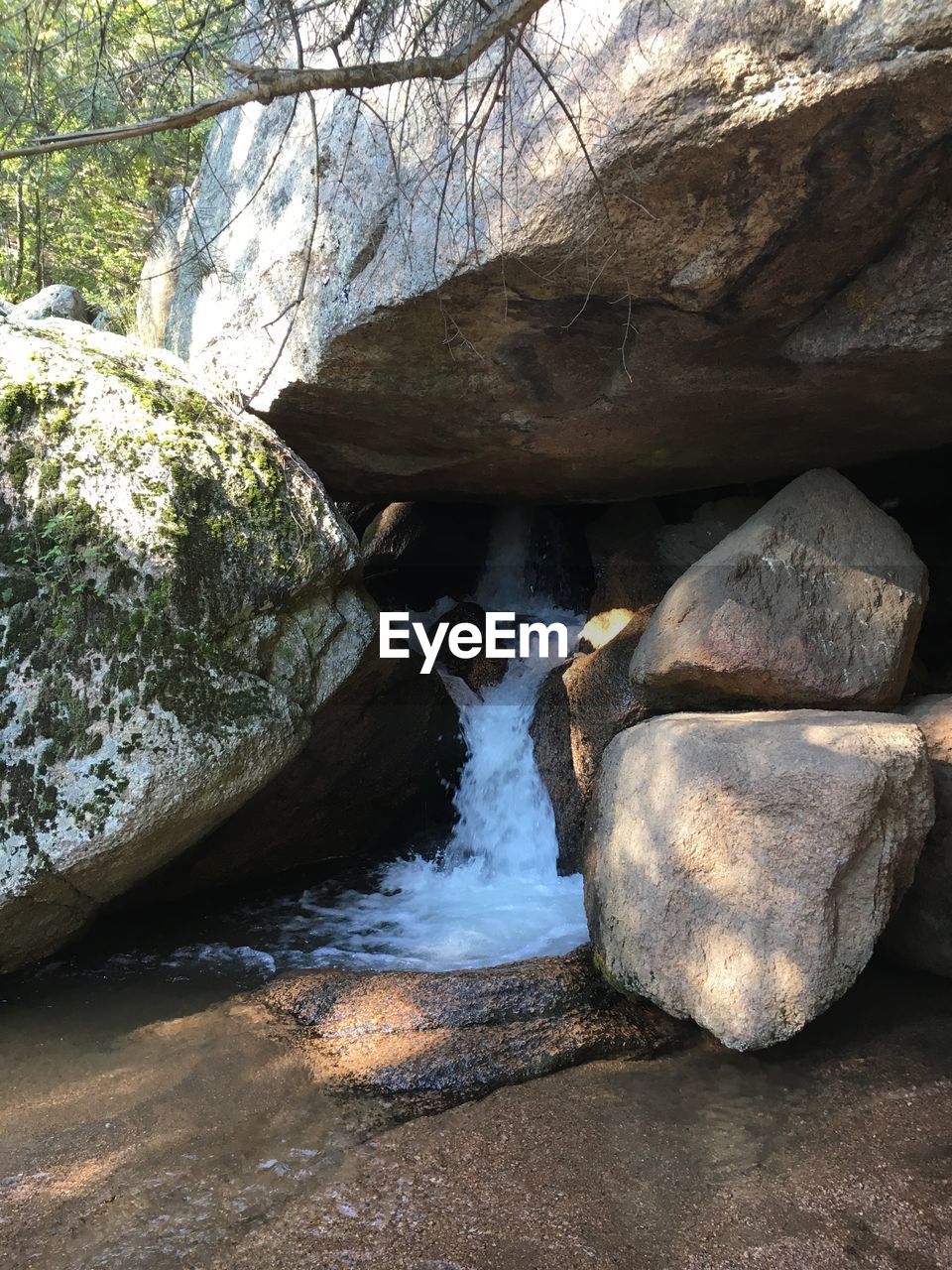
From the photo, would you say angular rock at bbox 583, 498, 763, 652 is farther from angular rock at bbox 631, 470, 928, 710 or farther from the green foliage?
the green foliage

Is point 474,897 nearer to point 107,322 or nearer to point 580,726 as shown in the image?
point 580,726

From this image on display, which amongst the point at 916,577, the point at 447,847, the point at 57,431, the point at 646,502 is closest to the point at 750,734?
the point at 916,577

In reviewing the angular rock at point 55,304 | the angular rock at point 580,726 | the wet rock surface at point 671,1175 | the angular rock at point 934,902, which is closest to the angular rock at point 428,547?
the angular rock at point 580,726

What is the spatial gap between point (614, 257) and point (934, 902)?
262 centimetres

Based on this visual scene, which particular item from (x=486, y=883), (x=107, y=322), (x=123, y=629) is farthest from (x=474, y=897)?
(x=107, y=322)

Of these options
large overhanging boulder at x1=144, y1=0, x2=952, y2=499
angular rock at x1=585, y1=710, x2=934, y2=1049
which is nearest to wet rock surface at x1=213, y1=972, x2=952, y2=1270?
angular rock at x1=585, y1=710, x2=934, y2=1049

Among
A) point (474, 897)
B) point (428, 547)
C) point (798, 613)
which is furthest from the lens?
point (428, 547)

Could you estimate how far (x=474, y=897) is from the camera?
184 inches

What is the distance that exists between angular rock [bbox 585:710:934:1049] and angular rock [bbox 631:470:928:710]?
504mm

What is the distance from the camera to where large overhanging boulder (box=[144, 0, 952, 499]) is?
2.79 metres

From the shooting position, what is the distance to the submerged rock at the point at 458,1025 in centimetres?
288

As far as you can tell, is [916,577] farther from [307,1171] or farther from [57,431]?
[57,431]

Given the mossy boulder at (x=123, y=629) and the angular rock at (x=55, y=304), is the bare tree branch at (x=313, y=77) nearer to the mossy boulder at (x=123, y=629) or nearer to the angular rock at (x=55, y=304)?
the mossy boulder at (x=123, y=629)

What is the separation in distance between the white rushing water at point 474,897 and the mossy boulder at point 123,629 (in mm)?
774
